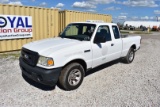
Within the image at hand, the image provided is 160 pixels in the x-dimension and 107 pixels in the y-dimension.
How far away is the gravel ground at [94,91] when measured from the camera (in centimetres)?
391

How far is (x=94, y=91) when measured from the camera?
4531 mm

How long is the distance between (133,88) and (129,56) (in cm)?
289

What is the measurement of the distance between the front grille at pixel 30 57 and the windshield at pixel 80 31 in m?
1.61

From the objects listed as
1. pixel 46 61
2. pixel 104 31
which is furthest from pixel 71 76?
pixel 104 31

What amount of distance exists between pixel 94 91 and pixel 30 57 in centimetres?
202

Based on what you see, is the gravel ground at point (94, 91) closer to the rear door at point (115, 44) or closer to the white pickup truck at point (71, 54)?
the white pickup truck at point (71, 54)

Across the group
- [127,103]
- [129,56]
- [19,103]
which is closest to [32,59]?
[19,103]

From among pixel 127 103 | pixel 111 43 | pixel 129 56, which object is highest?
pixel 111 43

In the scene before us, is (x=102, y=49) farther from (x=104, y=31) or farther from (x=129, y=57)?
(x=129, y=57)

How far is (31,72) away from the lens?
4230 mm

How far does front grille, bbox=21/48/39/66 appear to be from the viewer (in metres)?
4.16

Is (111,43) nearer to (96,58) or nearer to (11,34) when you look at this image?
(96,58)

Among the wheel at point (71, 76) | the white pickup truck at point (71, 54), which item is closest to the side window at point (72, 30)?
the white pickup truck at point (71, 54)

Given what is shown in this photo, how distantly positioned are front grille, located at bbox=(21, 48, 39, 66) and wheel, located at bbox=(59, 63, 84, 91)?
78 cm
